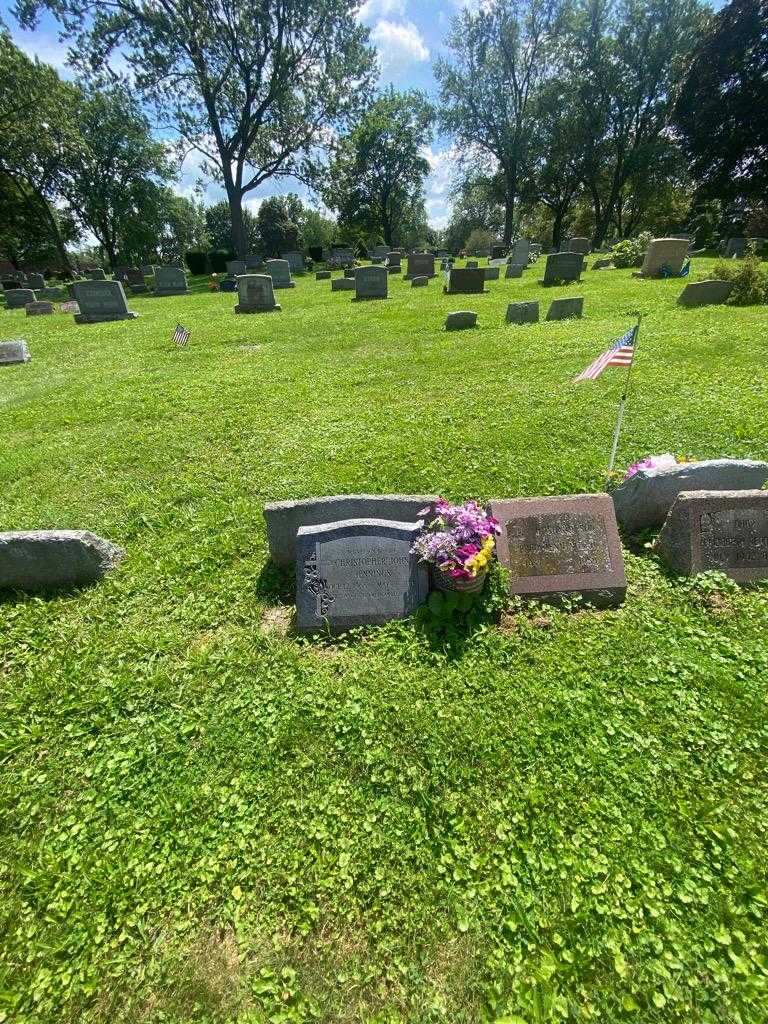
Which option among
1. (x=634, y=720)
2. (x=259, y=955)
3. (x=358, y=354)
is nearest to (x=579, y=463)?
(x=634, y=720)

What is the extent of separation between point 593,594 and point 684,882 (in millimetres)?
1959

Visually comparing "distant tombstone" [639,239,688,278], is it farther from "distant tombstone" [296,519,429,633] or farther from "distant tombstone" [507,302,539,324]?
"distant tombstone" [296,519,429,633]

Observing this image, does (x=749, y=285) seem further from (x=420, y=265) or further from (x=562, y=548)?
(x=420, y=265)

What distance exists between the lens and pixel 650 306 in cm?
1270

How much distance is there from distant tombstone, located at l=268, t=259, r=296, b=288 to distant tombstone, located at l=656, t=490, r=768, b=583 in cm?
2479

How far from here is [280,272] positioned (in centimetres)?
2470

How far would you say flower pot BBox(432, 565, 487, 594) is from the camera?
143 inches

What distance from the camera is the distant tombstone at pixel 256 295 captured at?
17719mm

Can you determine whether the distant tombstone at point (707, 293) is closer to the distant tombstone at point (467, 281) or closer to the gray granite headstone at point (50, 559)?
the distant tombstone at point (467, 281)

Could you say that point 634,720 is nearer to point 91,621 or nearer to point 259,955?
point 259,955

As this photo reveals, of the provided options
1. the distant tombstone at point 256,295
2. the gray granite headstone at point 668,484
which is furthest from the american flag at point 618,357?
the distant tombstone at point 256,295

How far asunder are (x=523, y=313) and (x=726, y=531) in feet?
32.7

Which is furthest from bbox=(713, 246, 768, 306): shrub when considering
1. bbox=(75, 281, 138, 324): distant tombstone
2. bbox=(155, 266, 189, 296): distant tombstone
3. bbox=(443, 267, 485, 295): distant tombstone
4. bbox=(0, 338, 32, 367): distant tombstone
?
bbox=(155, 266, 189, 296): distant tombstone

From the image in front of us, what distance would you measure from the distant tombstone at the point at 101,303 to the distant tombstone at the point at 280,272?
867 cm
